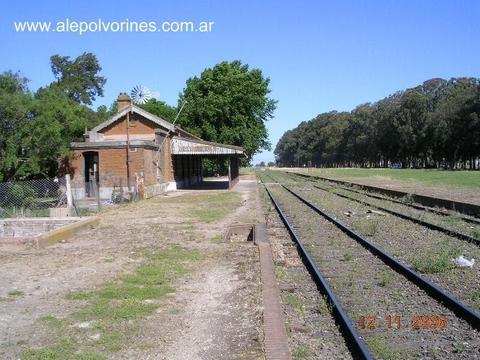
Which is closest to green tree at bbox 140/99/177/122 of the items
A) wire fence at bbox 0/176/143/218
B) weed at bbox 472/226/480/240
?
wire fence at bbox 0/176/143/218

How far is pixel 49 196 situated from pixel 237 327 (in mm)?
21685

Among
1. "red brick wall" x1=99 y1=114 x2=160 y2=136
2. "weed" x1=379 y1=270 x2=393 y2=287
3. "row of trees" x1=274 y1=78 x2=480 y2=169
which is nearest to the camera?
"weed" x1=379 y1=270 x2=393 y2=287

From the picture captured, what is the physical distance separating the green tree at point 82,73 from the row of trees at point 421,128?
173 ft

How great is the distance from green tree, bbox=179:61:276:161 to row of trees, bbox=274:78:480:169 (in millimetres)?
34598

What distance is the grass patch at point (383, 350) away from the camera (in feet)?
18.0

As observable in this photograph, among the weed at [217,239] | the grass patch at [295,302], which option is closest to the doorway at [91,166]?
the weed at [217,239]

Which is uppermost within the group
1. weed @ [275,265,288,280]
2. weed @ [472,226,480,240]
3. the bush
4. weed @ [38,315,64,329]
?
the bush

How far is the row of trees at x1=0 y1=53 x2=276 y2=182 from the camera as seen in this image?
26688mm

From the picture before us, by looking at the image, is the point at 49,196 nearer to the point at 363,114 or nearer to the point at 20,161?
the point at 20,161

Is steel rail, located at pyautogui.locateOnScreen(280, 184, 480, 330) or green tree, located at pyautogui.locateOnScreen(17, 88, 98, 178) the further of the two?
green tree, located at pyautogui.locateOnScreen(17, 88, 98, 178)

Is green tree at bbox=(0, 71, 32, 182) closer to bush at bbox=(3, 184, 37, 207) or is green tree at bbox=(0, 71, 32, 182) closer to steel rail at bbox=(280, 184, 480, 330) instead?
bush at bbox=(3, 184, 37, 207)

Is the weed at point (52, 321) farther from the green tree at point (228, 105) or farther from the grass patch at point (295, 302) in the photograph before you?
the green tree at point (228, 105)

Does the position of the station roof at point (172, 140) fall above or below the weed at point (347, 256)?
above

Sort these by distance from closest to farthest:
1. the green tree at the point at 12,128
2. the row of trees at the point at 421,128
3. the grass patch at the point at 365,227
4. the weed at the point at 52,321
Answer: the weed at the point at 52,321 < the grass patch at the point at 365,227 < the green tree at the point at 12,128 < the row of trees at the point at 421,128
